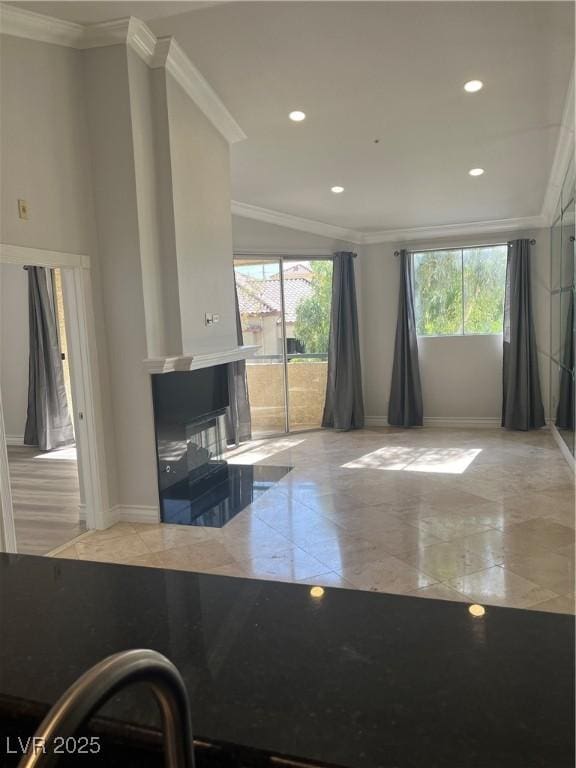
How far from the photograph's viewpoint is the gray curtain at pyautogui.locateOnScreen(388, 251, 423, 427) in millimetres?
7395

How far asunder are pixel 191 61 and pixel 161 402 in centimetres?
234

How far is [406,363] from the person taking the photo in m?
7.46

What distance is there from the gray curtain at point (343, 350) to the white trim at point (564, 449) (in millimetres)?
2532

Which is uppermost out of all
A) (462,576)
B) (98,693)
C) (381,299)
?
(381,299)

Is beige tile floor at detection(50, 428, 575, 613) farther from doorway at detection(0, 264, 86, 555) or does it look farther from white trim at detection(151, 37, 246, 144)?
white trim at detection(151, 37, 246, 144)

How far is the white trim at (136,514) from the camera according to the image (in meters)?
3.86

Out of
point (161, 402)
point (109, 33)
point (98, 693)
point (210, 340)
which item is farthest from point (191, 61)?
point (98, 693)

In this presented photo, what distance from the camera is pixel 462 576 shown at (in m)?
2.94

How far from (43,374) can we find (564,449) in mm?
6070

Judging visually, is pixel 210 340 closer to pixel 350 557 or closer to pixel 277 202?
pixel 350 557

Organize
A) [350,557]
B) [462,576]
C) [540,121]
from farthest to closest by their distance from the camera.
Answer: [540,121] → [350,557] → [462,576]

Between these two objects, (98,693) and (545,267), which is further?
(545,267)

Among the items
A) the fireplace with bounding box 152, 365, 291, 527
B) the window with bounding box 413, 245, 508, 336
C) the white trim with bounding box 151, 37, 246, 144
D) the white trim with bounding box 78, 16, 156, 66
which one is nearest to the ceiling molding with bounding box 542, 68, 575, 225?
the window with bounding box 413, 245, 508, 336

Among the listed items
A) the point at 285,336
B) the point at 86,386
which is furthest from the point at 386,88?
the point at 285,336
